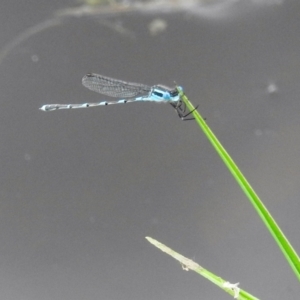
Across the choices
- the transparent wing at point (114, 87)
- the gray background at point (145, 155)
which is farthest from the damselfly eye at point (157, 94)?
the gray background at point (145, 155)

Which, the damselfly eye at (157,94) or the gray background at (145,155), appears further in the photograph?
the gray background at (145,155)

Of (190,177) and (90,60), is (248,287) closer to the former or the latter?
(190,177)

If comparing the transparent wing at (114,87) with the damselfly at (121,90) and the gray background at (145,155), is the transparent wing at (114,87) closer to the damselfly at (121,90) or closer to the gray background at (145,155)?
the damselfly at (121,90)

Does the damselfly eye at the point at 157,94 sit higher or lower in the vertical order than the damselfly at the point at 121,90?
lower

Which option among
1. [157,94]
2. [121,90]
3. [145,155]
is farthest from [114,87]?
[145,155]

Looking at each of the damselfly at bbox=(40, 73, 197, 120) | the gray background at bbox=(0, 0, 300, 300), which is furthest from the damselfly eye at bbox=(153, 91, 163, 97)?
the gray background at bbox=(0, 0, 300, 300)

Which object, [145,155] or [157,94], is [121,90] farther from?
[145,155]
